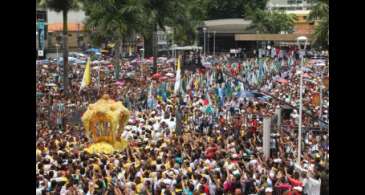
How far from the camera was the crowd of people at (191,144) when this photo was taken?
12422mm

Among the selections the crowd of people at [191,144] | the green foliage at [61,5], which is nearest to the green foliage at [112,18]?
the green foliage at [61,5]

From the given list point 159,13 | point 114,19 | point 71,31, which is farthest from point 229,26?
point 114,19

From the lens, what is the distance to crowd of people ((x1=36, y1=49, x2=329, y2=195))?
12.4 meters

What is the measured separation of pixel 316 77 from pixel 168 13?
15.5 meters

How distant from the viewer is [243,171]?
526 inches

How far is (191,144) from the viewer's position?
17469mm

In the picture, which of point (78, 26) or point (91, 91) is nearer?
point (91, 91)

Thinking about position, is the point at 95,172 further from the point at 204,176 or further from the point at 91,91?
the point at 91,91

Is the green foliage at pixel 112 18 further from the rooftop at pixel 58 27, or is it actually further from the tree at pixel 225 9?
the rooftop at pixel 58 27

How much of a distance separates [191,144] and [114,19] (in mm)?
23938

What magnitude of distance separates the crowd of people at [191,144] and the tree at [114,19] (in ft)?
20.2
